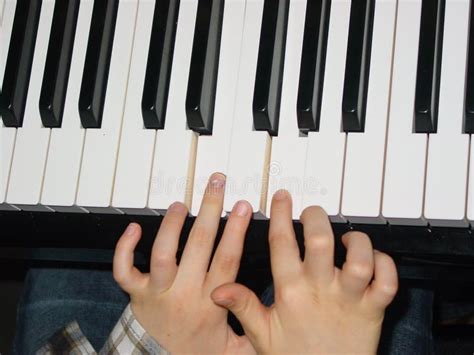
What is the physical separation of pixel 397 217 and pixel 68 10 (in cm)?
66

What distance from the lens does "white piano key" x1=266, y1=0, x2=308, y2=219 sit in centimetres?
125

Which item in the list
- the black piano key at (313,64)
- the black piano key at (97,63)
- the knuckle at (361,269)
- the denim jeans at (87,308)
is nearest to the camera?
Answer: the knuckle at (361,269)

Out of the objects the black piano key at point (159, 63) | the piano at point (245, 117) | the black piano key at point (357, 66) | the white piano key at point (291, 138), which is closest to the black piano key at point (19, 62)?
the piano at point (245, 117)

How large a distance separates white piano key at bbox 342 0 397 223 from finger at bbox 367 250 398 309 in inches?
3.1

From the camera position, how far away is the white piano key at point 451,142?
119 centimetres

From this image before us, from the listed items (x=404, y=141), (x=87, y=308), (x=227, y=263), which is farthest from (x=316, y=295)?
(x=87, y=308)

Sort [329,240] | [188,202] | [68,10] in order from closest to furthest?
[329,240] → [188,202] → [68,10]

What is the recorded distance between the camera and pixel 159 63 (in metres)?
1.33

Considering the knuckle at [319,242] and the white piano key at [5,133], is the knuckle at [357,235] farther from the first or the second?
the white piano key at [5,133]

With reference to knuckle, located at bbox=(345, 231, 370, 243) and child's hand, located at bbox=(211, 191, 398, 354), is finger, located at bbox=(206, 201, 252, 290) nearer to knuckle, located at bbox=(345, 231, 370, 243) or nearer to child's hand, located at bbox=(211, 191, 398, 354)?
child's hand, located at bbox=(211, 191, 398, 354)

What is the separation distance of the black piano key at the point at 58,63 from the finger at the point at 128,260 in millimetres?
234

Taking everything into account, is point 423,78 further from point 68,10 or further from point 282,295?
point 68,10

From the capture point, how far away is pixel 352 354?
1188 millimetres

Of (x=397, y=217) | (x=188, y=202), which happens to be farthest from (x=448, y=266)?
(x=188, y=202)
